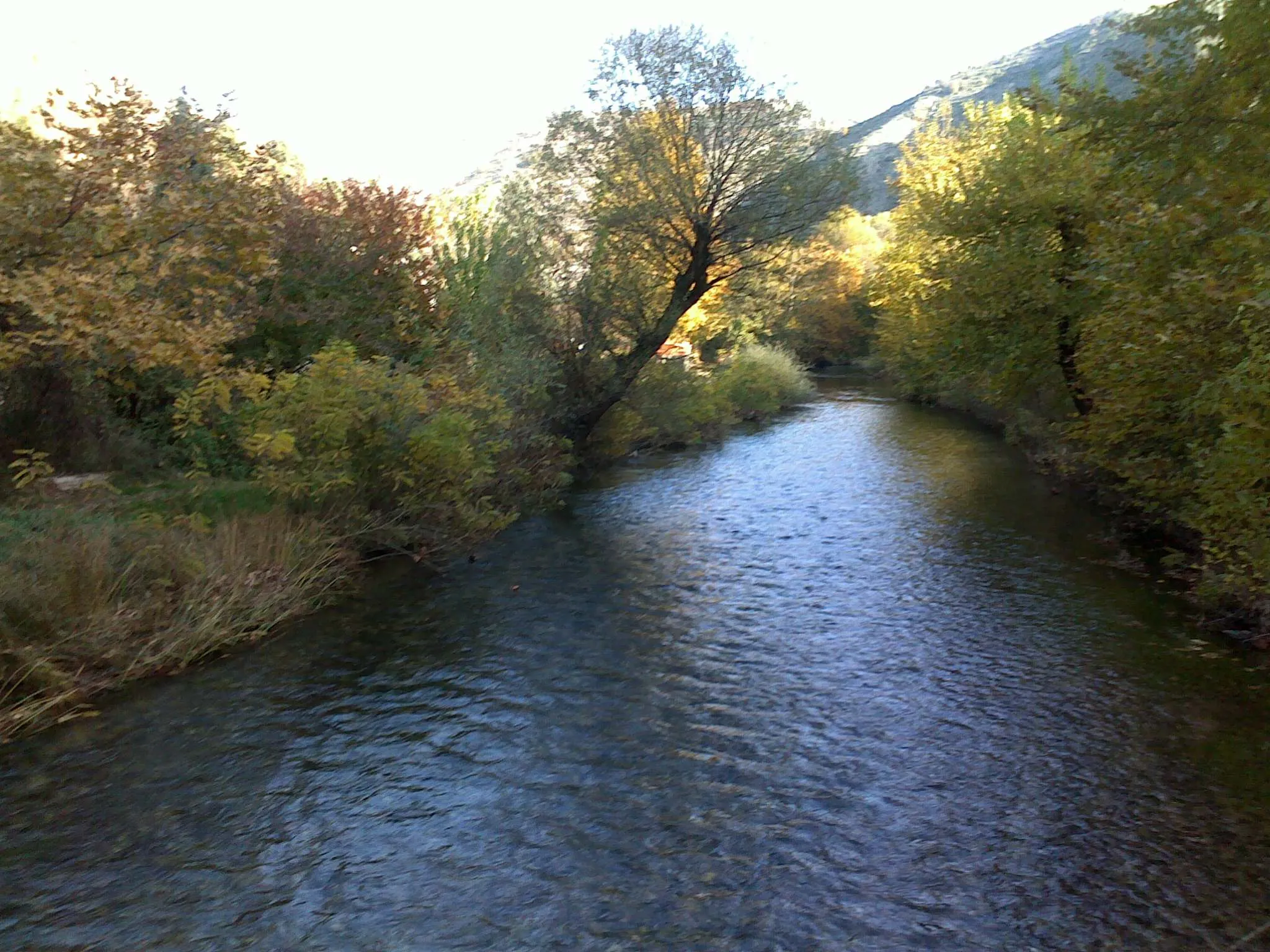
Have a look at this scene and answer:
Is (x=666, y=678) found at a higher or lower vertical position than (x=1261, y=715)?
higher

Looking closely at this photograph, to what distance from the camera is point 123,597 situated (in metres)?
10.6

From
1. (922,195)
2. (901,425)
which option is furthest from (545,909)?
(901,425)

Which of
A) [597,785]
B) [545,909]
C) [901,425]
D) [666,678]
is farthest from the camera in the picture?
[901,425]

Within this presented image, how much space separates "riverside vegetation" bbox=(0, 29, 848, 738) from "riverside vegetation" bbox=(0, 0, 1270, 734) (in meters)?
0.06

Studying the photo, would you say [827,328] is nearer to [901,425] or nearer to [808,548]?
[901,425]

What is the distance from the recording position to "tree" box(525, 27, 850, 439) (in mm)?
22719

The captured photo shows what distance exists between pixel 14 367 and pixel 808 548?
12.5 m

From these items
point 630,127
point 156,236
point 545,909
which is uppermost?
point 630,127

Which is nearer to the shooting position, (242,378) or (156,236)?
(156,236)

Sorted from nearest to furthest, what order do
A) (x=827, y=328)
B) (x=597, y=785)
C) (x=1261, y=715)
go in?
(x=597, y=785) < (x=1261, y=715) < (x=827, y=328)

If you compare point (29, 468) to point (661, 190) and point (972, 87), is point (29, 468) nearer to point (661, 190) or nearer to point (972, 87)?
point (661, 190)

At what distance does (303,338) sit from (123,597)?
8.68 m

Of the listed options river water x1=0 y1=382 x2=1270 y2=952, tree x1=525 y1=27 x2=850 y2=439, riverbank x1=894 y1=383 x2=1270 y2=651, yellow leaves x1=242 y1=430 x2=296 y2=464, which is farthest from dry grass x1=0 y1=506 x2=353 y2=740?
riverbank x1=894 y1=383 x2=1270 y2=651

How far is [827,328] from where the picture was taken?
60281 millimetres
